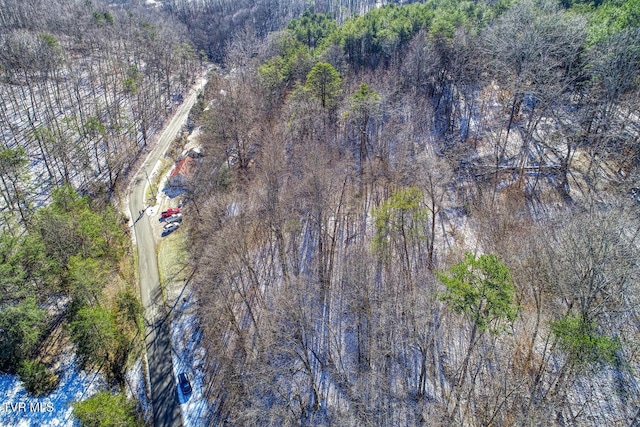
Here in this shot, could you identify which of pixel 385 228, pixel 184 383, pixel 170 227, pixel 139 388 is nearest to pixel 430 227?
pixel 385 228

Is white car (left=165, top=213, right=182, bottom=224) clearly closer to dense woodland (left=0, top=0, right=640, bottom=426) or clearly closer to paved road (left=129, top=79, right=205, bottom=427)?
paved road (left=129, top=79, right=205, bottom=427)

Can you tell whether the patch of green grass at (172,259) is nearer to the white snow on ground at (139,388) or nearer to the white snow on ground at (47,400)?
the white snow on ground at (139,388)

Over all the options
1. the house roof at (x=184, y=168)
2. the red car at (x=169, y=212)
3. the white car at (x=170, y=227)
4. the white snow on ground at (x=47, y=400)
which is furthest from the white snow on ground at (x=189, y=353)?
the house roof at (x=184, y=168)

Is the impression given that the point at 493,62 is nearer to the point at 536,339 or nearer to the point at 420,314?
the point at 536,339

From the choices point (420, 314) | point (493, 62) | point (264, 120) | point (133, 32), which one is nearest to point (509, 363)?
point (420, 314)

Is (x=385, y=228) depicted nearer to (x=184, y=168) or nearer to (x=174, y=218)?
(x=174, y=218)

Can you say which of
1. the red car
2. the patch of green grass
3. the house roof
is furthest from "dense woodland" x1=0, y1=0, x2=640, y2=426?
the red car
